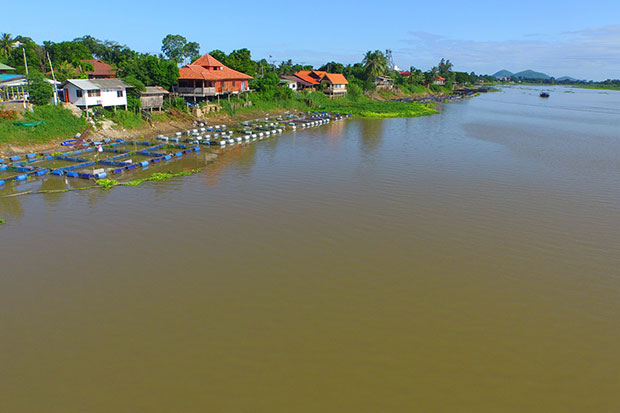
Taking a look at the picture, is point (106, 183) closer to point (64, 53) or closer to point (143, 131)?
point (143, 131)

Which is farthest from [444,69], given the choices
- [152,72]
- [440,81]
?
[152,72]

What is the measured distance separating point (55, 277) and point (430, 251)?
15840 mm

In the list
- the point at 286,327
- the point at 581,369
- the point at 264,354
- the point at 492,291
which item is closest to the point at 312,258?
the point at 286,327

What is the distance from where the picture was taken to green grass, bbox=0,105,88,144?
109 feet

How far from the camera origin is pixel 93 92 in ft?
133

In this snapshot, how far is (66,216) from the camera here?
2133cm

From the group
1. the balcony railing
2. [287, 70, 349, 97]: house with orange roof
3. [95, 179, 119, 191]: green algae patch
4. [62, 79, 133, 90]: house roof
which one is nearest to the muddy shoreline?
the balcony railing

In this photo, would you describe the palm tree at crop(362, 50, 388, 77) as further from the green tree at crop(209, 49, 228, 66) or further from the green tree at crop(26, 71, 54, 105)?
the green tree at crop(26, 71, 54, 105)

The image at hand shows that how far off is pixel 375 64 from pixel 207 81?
59.1m

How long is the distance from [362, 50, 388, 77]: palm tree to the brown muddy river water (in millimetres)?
80507

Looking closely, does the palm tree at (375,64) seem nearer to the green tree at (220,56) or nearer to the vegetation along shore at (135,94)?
the vegetation along shore at (135,94)

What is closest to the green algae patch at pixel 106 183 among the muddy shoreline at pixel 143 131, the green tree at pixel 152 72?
the muddy shoreline at pixel 143 131

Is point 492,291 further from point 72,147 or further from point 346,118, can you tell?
point 346,118

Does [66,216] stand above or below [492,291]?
above
